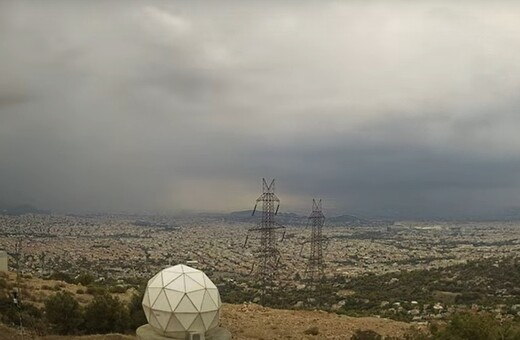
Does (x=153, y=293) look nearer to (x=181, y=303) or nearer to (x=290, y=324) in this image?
(x=181, y=303)

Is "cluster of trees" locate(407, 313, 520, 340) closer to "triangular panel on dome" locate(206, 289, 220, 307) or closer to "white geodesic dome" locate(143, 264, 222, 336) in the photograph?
"triangular panel on dome" locate(206, 289, 220, 307)

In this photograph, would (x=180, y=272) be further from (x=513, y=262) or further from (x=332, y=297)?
(x=513, y=262)

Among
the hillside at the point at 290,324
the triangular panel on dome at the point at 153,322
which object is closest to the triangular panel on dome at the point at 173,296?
the triangular panel on dome at the point at 153,322

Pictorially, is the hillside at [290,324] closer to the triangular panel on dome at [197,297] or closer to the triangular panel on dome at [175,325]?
the triangular panel on dome at [175,325]

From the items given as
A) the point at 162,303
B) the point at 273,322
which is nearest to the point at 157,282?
the point at 162,303

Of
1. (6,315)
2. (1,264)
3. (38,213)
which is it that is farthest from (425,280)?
(38,213)
